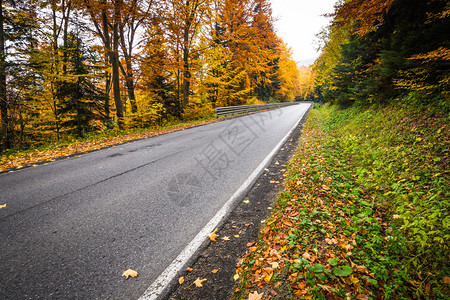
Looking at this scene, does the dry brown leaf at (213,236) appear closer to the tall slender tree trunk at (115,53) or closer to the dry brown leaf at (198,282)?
the dry brown leaf at (198,282)

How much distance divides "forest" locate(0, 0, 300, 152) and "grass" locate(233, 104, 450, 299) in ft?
38.2

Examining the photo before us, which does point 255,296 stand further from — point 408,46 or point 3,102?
point 3,102

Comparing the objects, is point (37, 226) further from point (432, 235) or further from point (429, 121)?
point (429, 121)

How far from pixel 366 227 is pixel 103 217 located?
155 inches

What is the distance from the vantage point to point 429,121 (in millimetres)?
4121

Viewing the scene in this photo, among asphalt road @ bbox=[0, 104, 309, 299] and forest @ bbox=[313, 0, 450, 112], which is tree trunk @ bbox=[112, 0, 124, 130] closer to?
asphalt road @ bbox=[0, 104, 309, 299]

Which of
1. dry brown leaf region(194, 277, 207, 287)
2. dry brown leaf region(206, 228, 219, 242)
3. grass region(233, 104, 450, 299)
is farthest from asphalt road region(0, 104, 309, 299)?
grass region(233, 104, 450, 299)

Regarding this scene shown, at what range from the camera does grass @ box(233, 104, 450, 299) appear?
179 cm

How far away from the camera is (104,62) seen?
12969 mm

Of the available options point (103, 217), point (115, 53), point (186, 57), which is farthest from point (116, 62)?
point (103, 217)

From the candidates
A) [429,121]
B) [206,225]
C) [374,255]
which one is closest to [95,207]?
[206,225]

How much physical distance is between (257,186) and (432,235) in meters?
2.49

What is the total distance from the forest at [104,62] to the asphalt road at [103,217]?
7.29m

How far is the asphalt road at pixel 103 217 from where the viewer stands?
6.39ft
